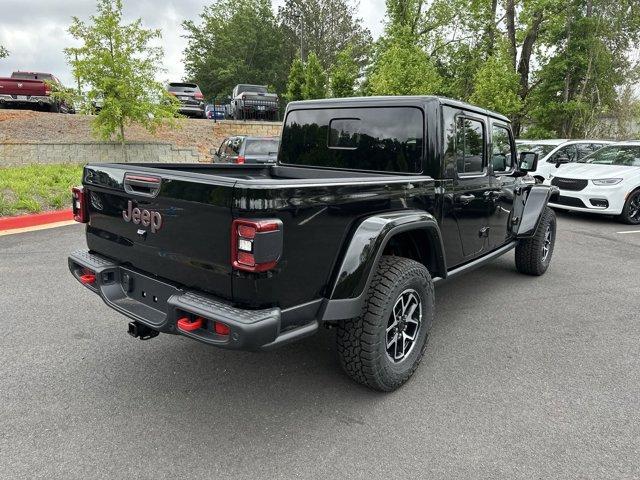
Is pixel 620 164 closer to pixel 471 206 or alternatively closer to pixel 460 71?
pixel 471 206

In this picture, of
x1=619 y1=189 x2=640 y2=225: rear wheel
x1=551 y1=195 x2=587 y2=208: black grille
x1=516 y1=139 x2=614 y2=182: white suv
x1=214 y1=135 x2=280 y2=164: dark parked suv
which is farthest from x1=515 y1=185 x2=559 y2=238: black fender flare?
x1=516 y1=139 x2=614 y2=182: white suv

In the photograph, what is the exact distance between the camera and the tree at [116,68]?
11625mm

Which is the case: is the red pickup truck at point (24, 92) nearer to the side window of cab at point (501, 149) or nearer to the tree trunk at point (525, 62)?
the side window of cab at point (501, 149)

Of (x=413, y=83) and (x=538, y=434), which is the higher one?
(x=413, y=83)

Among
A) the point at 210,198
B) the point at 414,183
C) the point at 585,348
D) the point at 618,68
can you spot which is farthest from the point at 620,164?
the point at 618,68

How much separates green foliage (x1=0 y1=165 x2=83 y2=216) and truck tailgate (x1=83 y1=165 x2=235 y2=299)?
607cm

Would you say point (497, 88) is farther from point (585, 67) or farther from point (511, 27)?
point (511, 27)

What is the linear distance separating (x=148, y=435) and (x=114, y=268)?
1031 millimetres

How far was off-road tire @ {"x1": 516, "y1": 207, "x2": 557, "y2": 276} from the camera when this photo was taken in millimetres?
5055

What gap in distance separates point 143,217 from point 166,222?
228mm

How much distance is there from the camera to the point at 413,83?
14758 mm

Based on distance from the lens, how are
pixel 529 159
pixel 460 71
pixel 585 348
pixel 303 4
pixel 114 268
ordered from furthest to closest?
pixel 303 4 < pixel 460 71 < pixel 529 159 < pixel 585 348 < pixel 114 268

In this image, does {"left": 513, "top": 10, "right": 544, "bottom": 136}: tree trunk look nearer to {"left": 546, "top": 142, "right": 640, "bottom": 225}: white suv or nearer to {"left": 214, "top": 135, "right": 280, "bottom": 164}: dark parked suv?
{"left": 546, "top": 142, "right": 640, "bottom": 225}: white suv

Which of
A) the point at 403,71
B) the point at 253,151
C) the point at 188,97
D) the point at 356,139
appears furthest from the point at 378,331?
the point at 188,97
